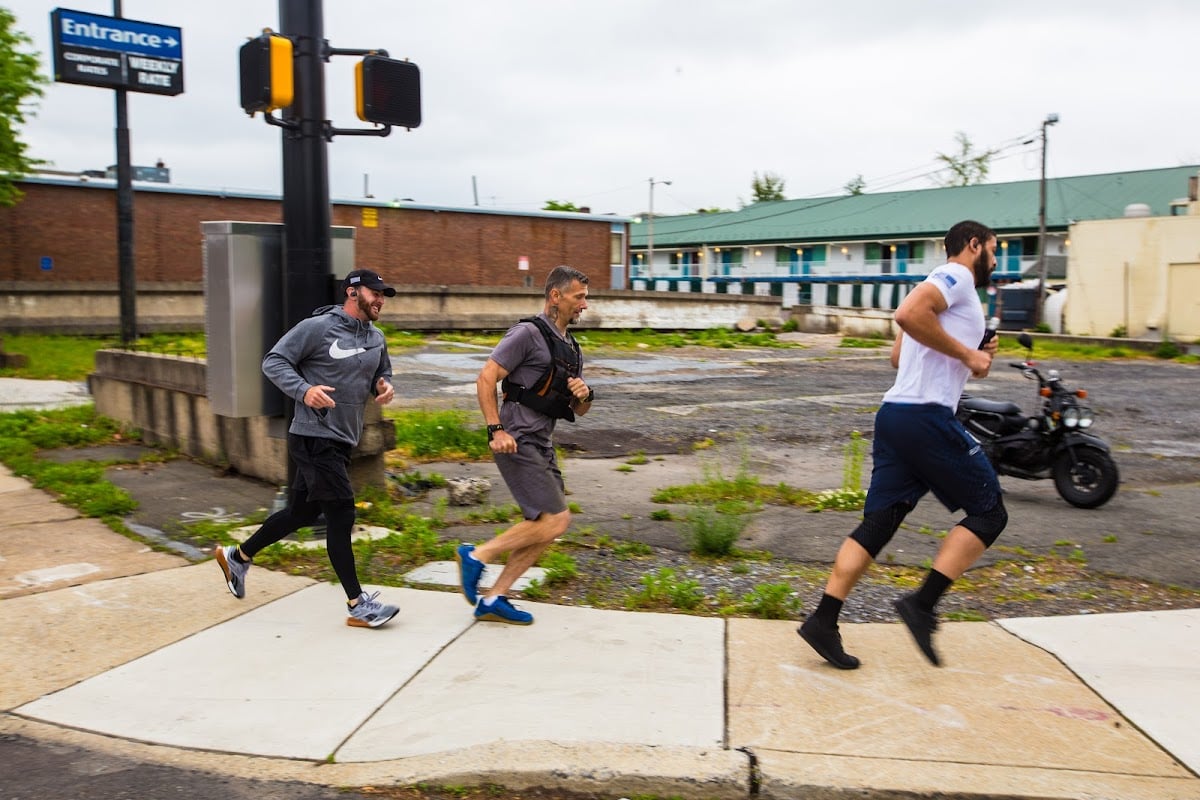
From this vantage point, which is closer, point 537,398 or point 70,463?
point 537,398

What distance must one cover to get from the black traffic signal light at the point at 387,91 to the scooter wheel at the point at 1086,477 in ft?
19.7

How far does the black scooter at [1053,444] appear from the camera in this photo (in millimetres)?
8500

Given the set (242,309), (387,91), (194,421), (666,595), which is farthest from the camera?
(194,421)

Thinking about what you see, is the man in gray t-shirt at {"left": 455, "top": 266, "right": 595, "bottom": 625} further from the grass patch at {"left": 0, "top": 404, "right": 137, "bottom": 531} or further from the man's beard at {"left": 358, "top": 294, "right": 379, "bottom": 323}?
the grass patch at {"left": 0, "top": 404, "right": 137, "bottom": 531}

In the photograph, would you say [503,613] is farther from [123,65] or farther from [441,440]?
[123,65]

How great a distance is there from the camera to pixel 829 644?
472 centimetres

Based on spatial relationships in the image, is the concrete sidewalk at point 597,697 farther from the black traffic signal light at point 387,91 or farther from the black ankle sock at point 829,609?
the black traffic signal light at point 387,91

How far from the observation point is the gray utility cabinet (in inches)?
282

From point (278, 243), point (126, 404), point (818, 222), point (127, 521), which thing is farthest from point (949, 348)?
point (818, 222)

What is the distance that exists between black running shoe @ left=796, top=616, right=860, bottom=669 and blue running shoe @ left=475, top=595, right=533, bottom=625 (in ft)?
4.86

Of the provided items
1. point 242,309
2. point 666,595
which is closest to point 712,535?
point 666,595

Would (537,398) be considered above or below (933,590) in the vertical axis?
above

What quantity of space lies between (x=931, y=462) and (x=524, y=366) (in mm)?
2013

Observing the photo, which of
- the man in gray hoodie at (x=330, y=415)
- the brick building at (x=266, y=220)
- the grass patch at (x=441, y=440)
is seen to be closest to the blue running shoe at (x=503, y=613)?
the man in gray hoodie at (x=330, y=415)
